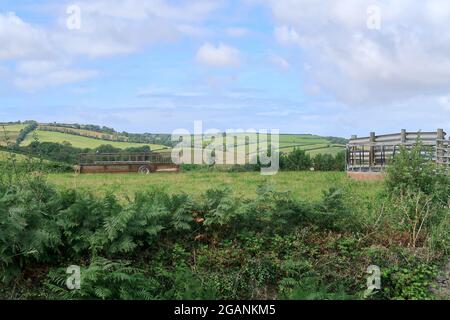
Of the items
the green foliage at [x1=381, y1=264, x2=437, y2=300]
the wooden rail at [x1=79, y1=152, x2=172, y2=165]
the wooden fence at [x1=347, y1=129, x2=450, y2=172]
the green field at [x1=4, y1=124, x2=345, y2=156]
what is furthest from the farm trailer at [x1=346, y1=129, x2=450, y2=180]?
the green foliage at [x1=381, y1=264, x2=437, y2=300]

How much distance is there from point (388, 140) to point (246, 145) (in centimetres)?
880

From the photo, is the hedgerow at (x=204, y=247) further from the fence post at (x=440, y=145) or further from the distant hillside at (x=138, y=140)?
the distant hillside at (x=138, y=140)

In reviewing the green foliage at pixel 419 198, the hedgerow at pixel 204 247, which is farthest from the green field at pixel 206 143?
the hedgerow at pixel 204 247

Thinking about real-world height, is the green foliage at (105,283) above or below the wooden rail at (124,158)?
below

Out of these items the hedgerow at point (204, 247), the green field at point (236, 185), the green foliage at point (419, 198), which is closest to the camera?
the hedgerow at point (204, 247)

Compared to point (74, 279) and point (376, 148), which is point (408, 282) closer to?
point (74, 279)

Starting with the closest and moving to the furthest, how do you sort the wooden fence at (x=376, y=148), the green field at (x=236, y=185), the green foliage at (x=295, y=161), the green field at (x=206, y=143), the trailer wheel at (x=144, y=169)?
the green field at (x=236, y=185) < the wooden fence at (x=376, y=148) < the green foliage at (x=295, y=161) < the trailer wheel at (x=144, y=169) < the green field at (x=206, y=143)

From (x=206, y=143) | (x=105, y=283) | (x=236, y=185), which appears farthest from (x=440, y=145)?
(x=105, y=283)

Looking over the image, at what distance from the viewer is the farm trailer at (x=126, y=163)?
1283 inches

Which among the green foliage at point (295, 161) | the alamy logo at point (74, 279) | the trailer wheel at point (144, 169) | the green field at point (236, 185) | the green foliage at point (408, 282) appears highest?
the green foliage at point (295, 161)

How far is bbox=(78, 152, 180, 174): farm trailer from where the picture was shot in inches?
1283

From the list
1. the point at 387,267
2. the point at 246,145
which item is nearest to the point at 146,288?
the point at 387,267

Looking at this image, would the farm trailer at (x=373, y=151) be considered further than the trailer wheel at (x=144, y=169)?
No
